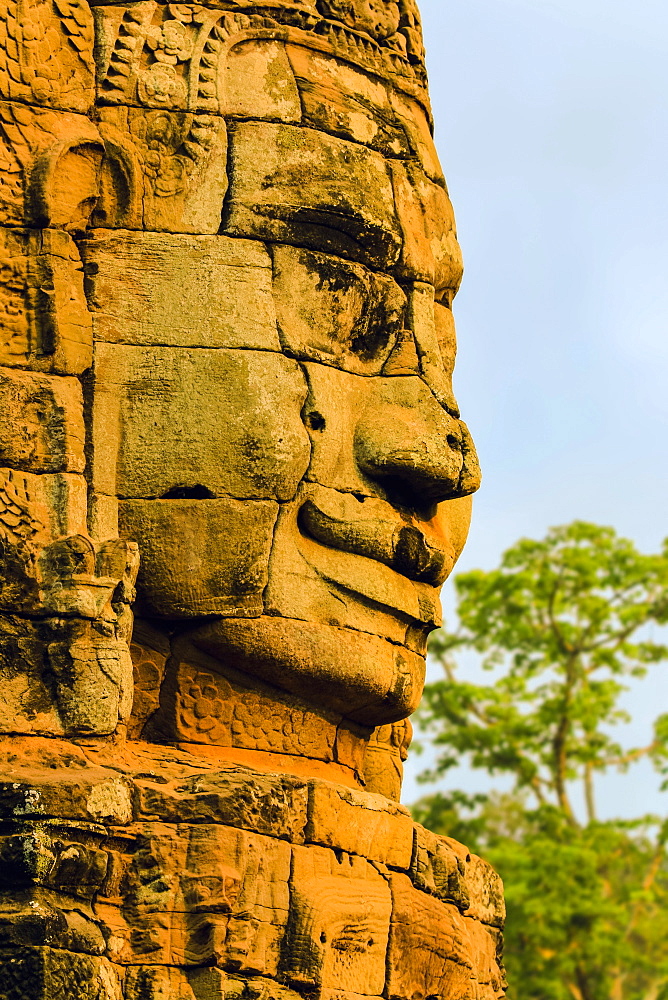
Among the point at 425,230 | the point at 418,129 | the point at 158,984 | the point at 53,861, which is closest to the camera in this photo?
the point at 53,861

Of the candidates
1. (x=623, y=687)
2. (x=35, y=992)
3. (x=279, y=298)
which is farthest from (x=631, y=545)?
(x=35, y=992)

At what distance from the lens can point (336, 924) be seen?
7555 mm

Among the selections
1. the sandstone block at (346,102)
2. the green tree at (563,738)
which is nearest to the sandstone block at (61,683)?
the sandstone block at (346,102)

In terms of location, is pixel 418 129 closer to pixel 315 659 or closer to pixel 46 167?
pixel 46 167

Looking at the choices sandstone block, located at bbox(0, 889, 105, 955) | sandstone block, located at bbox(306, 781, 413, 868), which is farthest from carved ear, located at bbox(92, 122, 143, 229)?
sandstone block, located at bbox(0, 889, 105, 955)

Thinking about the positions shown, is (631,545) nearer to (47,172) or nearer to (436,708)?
(436,708)

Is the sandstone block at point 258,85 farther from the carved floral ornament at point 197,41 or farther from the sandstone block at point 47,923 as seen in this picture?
the sandstone block at point 47,923

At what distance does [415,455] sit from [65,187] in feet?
6.03

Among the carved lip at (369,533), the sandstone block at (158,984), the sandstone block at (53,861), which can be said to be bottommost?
the sandstone block at (158,984)

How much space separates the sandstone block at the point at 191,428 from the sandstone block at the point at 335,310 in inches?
13.6

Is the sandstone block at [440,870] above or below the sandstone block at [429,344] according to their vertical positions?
below

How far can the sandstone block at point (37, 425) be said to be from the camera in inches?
298

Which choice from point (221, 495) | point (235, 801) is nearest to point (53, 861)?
point (235, 801)

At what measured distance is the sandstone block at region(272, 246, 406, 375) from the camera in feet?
26.8
